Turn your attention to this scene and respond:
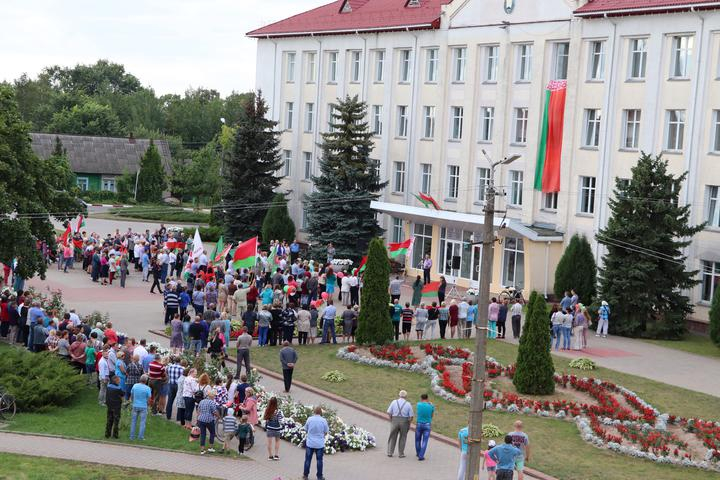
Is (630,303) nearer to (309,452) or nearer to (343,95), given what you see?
(309,452)

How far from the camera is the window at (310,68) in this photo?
209ft

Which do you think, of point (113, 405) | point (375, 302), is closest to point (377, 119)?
point (375, 302)

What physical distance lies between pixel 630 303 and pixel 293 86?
102 ft

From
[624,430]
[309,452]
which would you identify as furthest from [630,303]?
[309,452]

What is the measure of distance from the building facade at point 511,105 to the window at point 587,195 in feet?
0.20

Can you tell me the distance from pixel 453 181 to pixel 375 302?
71.0 ft

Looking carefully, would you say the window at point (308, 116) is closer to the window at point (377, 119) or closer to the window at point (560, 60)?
the window at point (377, 119)

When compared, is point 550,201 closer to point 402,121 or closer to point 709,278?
point 709,278

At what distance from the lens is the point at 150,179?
84312mm

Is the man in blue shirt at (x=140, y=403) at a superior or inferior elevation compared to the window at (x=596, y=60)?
inferior

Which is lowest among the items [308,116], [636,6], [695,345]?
[695,345]

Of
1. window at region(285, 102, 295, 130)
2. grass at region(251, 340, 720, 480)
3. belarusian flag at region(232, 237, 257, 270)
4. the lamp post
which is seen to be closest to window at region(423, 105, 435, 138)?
window at region(285, 102, 295, 130)

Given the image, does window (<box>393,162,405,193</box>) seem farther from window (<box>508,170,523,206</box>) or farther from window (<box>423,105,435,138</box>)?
window (<box>508,170,523,206</box>)

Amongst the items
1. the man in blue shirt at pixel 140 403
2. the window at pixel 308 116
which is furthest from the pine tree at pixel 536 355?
the window at pixel 308 116
